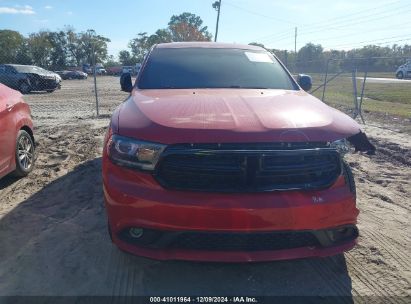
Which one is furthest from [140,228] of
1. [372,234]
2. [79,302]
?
[372,234]

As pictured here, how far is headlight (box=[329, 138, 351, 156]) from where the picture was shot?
8.51ft

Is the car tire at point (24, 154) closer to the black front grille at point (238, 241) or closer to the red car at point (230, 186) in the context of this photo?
the red car at point (230, 186)

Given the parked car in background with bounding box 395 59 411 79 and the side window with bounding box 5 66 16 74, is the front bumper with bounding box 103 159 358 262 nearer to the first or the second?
the side window with bounding box 5 66 16 74

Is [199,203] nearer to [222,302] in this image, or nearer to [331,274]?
[222,302]

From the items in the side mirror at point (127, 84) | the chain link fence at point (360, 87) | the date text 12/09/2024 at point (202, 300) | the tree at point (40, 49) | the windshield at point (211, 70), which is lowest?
the date text 12/09/2024 at point (202, 300)

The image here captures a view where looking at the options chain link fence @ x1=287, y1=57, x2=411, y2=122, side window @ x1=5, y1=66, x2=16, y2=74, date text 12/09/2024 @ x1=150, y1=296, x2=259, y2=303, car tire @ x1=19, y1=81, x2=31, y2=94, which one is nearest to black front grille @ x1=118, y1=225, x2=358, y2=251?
date text 12/09/2024 @ x1=150, y1=296, x2=259, y2=303

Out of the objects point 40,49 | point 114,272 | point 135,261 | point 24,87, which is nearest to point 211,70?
point 135,261

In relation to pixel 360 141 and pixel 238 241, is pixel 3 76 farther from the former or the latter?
pixel 360 141

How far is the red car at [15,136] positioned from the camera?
4.48 meters

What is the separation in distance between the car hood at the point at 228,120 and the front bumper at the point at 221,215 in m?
0.33

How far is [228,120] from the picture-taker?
2605mm

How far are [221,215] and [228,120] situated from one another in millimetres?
645

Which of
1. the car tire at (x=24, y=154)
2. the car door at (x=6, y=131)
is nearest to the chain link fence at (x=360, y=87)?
the car tire at (x=24, y=154)

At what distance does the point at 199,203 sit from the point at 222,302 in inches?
29.6
